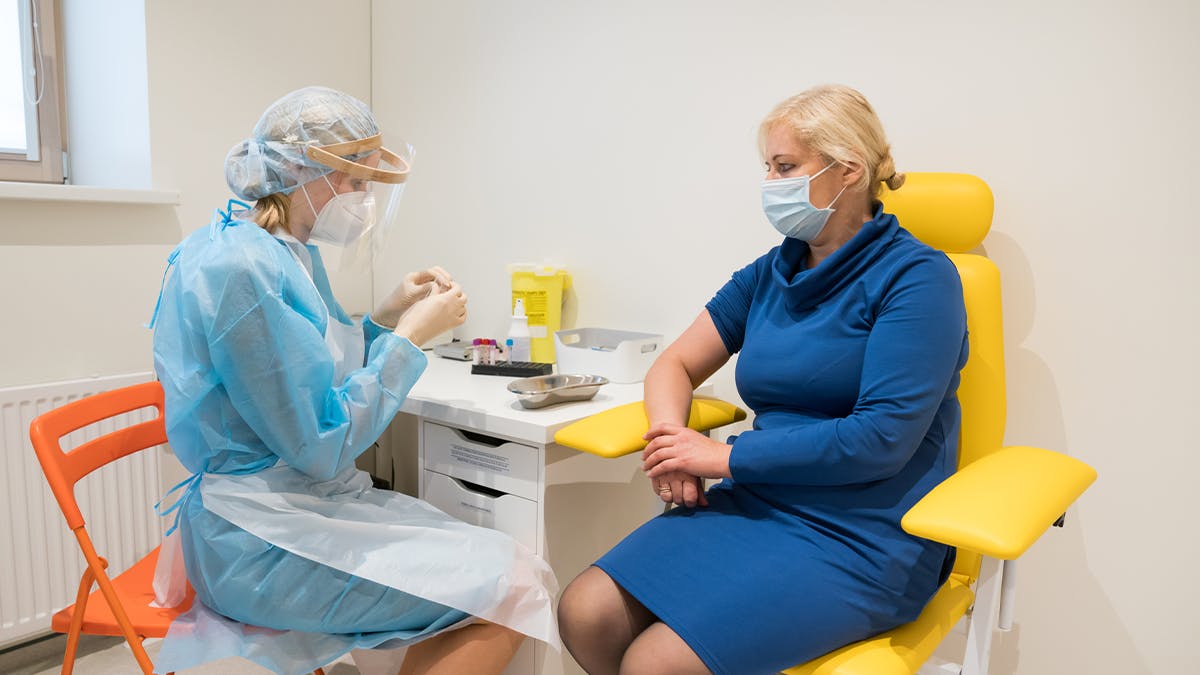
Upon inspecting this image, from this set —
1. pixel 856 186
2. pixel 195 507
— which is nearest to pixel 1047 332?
pixel 856 186

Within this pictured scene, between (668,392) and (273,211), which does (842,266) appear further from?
(273,211)

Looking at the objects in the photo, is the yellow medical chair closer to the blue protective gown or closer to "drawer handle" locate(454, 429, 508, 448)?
the blue protective gown

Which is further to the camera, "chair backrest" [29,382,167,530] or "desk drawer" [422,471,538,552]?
"desk drawer" [422,471,538,552]

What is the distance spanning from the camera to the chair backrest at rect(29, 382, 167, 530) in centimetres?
116

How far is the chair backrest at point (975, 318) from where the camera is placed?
1.35 metres

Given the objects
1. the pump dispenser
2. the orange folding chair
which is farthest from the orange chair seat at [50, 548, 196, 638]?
the pump dispenser

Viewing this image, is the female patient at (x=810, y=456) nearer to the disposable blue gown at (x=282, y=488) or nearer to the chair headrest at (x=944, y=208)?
the chair headrest at (x=944, y=208)

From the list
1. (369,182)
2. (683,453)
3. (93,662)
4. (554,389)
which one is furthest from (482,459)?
(93,662)

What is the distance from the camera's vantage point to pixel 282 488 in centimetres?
124

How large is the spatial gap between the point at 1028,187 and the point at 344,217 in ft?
4.05

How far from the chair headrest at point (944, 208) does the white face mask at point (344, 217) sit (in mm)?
900

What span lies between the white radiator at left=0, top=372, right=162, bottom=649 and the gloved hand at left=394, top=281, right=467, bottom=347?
1.02 meters

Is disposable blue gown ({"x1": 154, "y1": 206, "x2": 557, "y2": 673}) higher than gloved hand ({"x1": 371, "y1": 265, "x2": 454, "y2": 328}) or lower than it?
lower

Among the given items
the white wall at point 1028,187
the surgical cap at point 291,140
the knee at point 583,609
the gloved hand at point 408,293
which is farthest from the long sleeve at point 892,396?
the surgical cap at point 291,140
